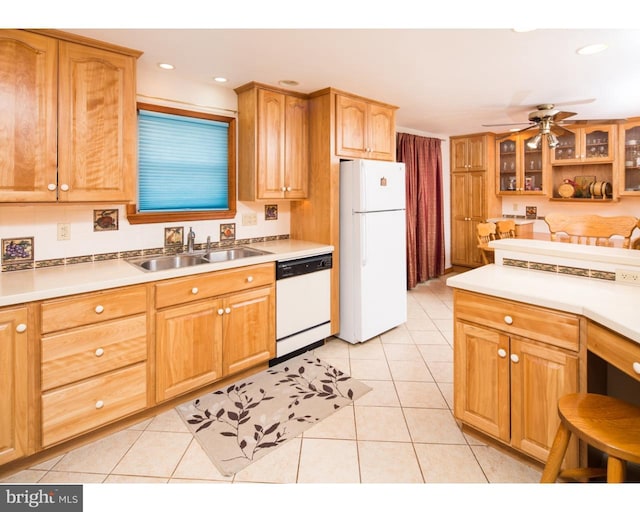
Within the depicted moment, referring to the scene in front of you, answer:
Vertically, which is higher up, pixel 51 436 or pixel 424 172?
pixel 424 172

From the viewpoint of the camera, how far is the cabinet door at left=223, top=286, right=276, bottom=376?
270 centimetres

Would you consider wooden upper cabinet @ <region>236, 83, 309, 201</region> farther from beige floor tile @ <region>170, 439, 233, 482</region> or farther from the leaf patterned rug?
beige floor tile @ <region>170, 439, 233, 482</region>

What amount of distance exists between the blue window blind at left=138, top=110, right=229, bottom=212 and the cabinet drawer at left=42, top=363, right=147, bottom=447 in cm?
126

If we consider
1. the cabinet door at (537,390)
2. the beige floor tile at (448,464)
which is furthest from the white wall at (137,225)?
the cabinet door at (537,390)

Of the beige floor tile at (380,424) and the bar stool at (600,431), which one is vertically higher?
the bar stool at (600,431)

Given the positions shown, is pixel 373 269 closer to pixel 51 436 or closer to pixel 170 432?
pixel 170 432

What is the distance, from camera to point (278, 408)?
2.47m

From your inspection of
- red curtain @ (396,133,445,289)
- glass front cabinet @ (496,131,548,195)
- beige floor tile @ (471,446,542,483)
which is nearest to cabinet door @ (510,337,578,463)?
beige floor tile @ (471,446,542,483)

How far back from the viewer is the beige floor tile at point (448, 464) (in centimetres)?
183

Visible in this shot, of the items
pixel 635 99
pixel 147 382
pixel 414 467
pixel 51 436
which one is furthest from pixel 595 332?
pixel 635 99

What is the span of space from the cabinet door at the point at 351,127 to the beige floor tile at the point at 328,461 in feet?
7.66

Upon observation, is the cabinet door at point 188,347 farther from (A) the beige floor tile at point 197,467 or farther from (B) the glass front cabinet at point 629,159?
(B) the glass front cabinet at point 629,159

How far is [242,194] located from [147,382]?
171cm

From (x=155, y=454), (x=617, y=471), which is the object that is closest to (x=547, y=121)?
(x=617, y=471)
